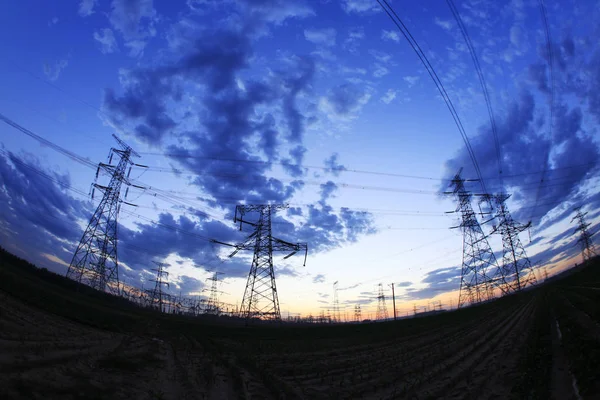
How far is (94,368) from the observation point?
7117 millimetres

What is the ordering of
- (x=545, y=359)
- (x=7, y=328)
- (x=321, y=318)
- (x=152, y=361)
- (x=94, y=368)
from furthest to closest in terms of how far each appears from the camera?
(x=321, y=318)
(x=7, y=328)
(x=152, y=361)
(x=545, y=359)
(x=94, y=368)

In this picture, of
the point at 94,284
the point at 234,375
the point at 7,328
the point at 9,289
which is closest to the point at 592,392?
the point at 234,375

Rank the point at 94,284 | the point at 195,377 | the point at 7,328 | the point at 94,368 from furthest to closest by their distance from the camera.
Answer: the point at 94,284 → the point at 7,328 → the point at 195,377 → the point at 94,368

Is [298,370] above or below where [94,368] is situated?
below

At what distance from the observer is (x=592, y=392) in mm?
5609

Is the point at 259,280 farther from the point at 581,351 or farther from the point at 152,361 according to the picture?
the point at 581,351

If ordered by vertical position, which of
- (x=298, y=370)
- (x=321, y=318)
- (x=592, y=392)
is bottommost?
(x=321, y=318)

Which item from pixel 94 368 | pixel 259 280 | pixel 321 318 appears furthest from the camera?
pixel 321 318

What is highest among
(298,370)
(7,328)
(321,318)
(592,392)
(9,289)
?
(9,289)

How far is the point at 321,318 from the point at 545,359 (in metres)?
169

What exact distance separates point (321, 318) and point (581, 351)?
16910 cm

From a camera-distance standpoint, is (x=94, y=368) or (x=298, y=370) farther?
(x=298, y=370)

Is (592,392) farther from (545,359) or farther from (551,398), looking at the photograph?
(545,359)

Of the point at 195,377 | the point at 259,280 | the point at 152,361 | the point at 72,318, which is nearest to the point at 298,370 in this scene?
the point at 195,377
